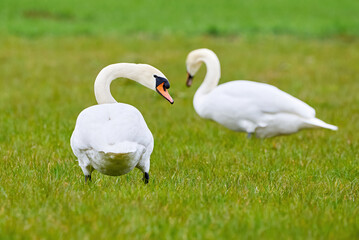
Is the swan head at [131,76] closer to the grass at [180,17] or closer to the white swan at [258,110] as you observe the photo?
the white swan at [258,110]

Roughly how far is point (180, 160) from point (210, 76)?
7.81ft

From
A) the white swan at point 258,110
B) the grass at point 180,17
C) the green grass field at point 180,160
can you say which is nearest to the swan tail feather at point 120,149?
the green grass field at point 180,160

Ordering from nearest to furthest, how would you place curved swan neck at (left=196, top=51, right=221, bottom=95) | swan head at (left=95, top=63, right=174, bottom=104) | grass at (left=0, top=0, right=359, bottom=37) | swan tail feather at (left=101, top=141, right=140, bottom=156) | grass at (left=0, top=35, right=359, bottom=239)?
grass at (left=0, top=35, right=359, bottom=239), swan tail feather at (left=101, top=141, right=140, bottom=156), swan head at (left=95, top=63, right=174, bottom=104), curved swan neck at (left=196, top=51, right=221, bottom=95), grass at (left=0, top=0, right=359, bottom=37)

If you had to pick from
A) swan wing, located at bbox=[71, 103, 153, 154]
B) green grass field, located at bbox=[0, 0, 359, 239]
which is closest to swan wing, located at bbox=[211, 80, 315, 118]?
green grass field, located at bbox=[0, 0, 359, 239]

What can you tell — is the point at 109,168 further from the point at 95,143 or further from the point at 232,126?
the point at 232,126

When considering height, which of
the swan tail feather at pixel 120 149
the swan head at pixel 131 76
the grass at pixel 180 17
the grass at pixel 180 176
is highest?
the swan head at pixel 131 76

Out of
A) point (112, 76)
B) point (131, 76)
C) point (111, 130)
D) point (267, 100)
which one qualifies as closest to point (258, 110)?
point (267, 100)

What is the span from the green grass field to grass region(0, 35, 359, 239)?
13 mm

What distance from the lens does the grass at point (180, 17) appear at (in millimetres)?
20969

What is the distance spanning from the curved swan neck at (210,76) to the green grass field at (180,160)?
512 millimetres

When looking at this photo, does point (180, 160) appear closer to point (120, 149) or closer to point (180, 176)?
point (180, 176)

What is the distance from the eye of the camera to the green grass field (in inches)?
132

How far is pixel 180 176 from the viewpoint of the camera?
188 inches

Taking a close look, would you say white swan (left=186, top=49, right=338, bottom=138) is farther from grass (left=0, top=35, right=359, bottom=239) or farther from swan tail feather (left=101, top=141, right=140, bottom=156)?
swan tail feather (left=101, top=141, right=140, bottom=156)
